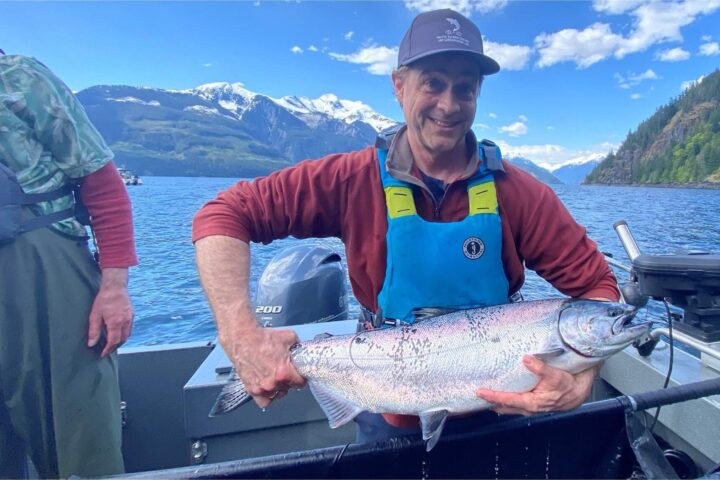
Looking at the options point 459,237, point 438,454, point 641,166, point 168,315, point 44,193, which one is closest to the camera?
point 438,454

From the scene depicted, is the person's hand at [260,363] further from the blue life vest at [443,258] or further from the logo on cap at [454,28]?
the logo on cap at [454,28]

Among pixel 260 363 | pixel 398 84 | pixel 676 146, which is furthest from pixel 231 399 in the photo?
pixel 676 146

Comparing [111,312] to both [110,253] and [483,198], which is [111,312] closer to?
[110,253]

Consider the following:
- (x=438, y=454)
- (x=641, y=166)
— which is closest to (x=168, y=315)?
(x=438, y=454)

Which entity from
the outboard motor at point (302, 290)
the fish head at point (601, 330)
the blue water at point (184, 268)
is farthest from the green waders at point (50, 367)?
the blue water at point (184, 268)

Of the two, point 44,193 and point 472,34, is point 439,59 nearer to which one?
point 472,34

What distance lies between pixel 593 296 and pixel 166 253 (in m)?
19.0

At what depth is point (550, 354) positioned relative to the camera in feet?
7.54

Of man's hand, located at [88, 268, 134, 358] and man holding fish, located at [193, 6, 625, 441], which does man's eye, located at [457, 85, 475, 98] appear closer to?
man holding fish, located at [193, 6, 625, 441]

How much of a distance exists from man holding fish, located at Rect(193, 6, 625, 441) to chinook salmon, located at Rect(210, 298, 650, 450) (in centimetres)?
14

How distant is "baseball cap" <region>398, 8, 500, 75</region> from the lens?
2.56 meters

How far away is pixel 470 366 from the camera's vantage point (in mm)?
2340

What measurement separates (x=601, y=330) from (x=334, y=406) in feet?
4.88

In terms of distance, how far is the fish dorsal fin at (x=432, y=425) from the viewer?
7.06 ft
